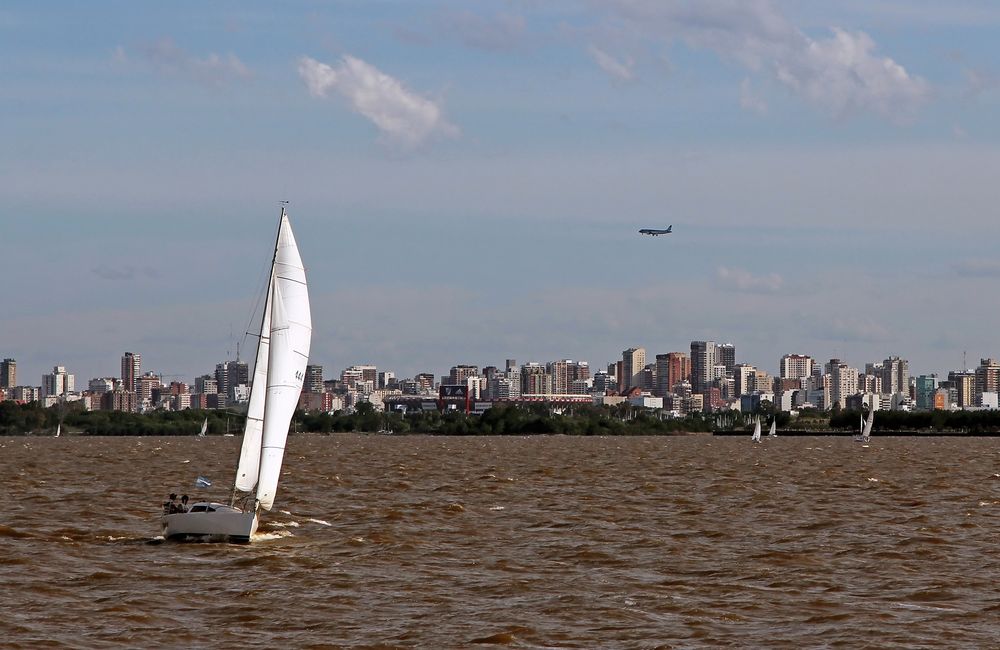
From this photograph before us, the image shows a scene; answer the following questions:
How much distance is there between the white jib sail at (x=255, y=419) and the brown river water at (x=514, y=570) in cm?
235

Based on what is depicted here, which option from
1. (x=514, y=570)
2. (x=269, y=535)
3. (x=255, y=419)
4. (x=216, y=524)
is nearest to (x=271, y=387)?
(x=255, y=419)

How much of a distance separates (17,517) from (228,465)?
55835 millimetres

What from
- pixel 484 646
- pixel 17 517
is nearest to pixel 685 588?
pixel 484 646

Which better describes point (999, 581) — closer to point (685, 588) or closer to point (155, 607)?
point (685, 588)

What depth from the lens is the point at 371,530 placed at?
57.4m

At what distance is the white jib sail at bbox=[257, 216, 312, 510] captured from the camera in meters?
52.9

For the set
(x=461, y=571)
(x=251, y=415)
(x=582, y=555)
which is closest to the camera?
(x=461, y=571)

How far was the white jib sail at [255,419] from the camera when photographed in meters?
53.2

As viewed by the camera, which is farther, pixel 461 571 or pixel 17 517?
pixel 17 517

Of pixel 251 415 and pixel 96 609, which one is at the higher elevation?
pixel 251 415

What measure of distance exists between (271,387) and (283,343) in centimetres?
150

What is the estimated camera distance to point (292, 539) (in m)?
54.3

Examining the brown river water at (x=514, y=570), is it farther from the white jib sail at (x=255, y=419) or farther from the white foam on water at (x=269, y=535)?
the white jib sail at (x=255, y=419)

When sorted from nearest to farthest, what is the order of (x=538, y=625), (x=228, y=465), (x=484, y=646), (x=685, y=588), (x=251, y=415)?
(x=484, y=646) < (x=538, y=625) < (x=685, y=588) < (x=251, y=415) < (x=228, y=465)
